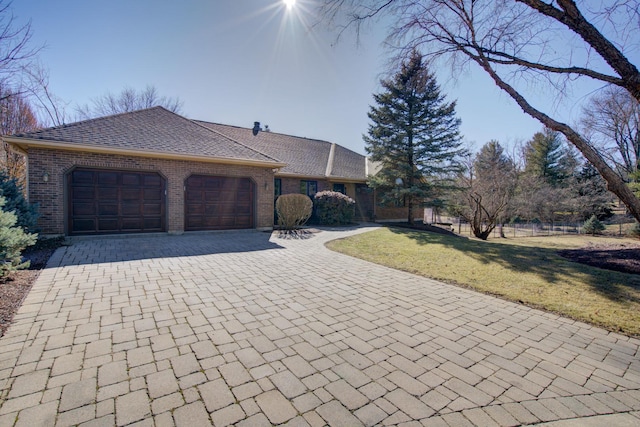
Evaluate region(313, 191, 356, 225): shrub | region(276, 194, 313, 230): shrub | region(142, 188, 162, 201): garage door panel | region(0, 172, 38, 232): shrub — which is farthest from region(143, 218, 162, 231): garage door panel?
region(313, 191, 356, 225): shrub

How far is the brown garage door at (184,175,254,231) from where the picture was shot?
10758 mm

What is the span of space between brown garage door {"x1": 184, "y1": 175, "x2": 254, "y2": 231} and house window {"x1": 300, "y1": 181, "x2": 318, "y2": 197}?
4.58 m

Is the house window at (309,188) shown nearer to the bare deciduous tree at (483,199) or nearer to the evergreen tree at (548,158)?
the bare deciduous tree at (483,199)

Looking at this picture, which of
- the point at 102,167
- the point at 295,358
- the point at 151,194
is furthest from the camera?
the point at 151,194

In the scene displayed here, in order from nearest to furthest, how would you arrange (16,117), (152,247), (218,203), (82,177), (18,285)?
1. (18,285)
2. (152,247)
3. (82,177)
4. (218,203)
5. (16,117)

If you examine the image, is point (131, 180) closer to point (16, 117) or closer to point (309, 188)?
point (309, 188)

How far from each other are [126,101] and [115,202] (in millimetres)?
21046

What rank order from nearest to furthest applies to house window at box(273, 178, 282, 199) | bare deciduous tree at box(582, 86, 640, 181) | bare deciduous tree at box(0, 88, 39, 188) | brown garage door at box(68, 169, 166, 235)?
brown garage door at box(68, 169, 166, 235)
house window at box(273, 178, 282, 199)
bare deciduous tree at box(0, 88, 39, 188)
bare deciduous tree at box(582, 86, 640, 181)

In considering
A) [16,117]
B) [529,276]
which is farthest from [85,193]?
[16,117]

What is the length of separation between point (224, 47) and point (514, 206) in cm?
2104

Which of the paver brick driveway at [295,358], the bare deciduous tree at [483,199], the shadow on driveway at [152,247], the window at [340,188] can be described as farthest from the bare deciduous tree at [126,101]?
the bare deciduous tree at [483,199]

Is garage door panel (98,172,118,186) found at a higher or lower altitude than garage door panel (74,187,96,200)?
higher

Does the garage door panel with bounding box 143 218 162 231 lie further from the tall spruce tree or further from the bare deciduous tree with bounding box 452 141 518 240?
the bare deciduous tree with bounding box 452 141 518 240

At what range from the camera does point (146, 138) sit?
1016 cm
